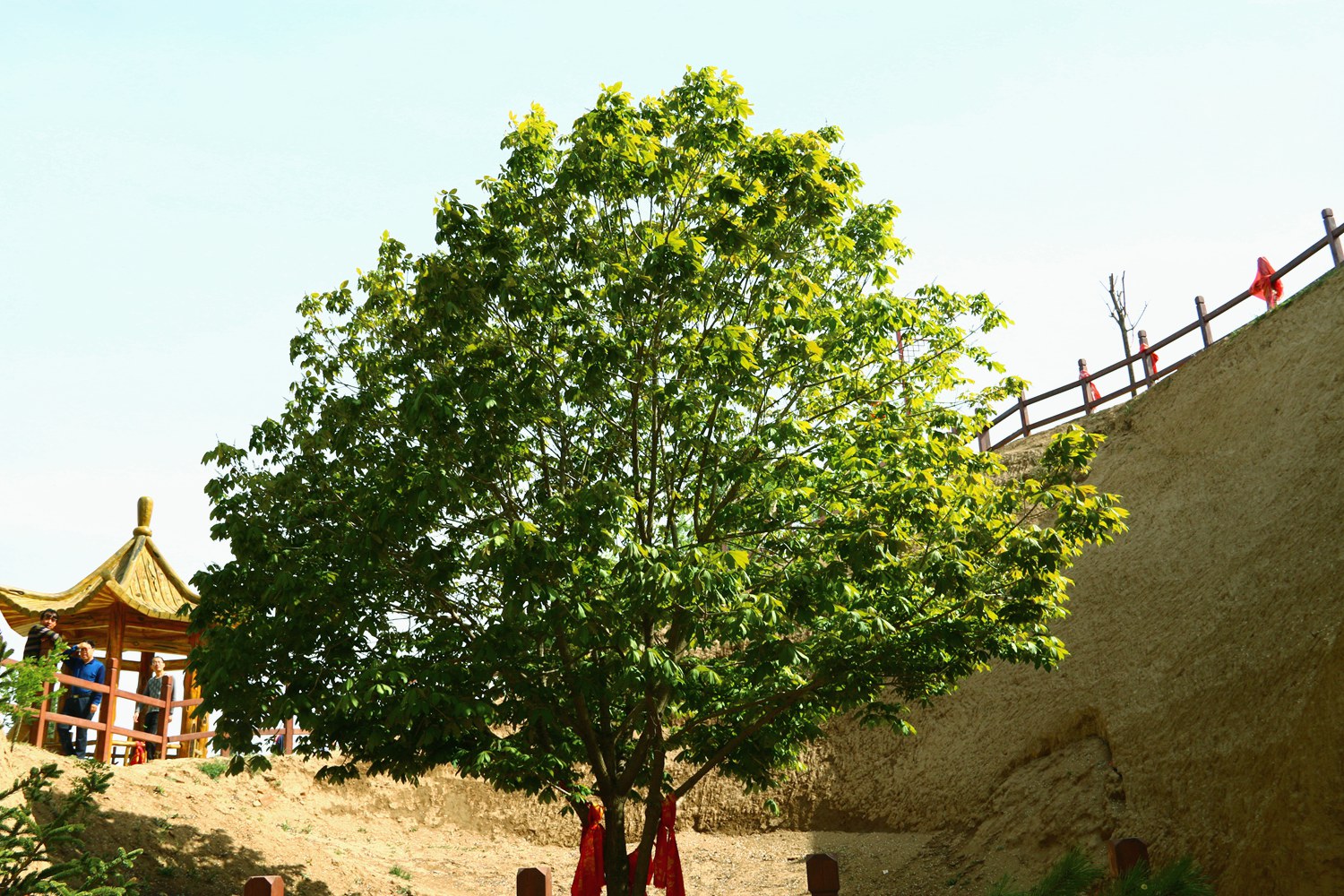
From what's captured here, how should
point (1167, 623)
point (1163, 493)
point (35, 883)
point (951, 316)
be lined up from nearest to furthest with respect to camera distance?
point (35, 883)
point (951, 316)
point (1167, 623)
point (1163, 493)

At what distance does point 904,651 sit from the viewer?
1158cm

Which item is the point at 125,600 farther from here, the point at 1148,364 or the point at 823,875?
the point at 1148,364

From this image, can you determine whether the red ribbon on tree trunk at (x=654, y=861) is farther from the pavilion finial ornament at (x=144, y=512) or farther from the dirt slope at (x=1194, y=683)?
the pavilion finial ornament at (x=144, y=512)

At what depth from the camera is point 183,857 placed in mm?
15055

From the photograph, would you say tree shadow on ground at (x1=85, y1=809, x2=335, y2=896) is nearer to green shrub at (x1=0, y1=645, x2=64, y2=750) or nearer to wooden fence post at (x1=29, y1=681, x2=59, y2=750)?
wooden fence post at (x1=29, y1=681, x2=59, y2=750)

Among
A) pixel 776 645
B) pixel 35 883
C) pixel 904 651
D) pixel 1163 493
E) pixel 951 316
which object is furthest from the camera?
pixel 1163 493

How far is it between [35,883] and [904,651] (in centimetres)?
844

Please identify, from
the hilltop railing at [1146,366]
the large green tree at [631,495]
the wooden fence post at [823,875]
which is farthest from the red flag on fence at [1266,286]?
the wooden fence post at [823,875]

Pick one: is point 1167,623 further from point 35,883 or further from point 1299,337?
point 35,883

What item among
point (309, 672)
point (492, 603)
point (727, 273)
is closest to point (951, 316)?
point (727, 273)

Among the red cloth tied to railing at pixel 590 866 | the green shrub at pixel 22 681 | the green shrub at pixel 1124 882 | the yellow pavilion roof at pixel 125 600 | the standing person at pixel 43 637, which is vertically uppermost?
the yellow pavilion roof at pixel 125 600

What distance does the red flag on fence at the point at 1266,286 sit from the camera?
22.2 metres

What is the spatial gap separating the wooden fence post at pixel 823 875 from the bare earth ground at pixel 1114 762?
8281mm

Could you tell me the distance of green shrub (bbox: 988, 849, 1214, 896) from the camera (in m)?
4.41
